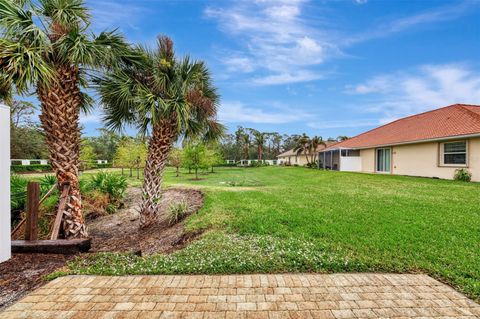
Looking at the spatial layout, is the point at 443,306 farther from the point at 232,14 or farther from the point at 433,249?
the point at 232,14

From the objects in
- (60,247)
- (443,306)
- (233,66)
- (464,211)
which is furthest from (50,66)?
(233,66)

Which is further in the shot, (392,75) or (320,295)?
(392,75)

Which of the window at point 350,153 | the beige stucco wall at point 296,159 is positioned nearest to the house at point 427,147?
the window at point 350,153

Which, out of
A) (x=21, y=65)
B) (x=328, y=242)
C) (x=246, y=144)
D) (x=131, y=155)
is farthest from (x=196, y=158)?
(x=246, y=144)

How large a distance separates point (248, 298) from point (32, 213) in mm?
4706

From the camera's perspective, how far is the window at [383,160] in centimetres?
2041

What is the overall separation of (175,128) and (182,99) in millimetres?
937

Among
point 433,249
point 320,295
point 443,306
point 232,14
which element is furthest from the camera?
point 232,14

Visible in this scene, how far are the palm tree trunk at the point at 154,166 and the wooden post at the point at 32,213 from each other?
2.66 metres

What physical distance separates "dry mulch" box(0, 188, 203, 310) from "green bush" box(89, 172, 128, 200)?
→ 0.65m

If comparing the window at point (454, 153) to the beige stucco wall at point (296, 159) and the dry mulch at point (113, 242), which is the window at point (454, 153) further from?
the beige stucco wall at point (296, 159)

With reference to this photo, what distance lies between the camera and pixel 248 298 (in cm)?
281

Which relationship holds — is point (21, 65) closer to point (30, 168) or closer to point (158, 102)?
point (158, 102)

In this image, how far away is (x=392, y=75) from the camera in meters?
21.8
